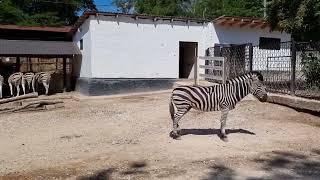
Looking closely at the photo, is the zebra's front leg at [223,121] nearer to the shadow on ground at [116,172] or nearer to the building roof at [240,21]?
the shadow on ground at [116,172]

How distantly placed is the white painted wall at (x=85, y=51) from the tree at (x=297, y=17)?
8.35 metres

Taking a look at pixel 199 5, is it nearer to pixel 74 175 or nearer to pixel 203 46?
pixel 203 46

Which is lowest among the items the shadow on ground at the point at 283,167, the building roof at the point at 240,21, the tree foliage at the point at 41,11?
the shadow on ground at the point at 283,167

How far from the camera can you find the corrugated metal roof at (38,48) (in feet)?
72.0

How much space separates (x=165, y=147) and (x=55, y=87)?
16032mm

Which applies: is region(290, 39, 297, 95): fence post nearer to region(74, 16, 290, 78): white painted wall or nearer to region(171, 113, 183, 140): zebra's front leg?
region(171, 113, 183, 140): zebra's front leg

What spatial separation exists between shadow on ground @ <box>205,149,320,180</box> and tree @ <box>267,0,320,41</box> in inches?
269

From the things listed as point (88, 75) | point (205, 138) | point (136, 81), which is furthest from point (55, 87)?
point (205, 138)

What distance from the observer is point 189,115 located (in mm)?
13586

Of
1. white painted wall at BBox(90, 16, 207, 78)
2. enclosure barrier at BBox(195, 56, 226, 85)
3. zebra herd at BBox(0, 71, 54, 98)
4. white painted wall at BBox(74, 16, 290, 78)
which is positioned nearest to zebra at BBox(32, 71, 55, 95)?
zebra herd at BBox(0, 71, 54, 98)

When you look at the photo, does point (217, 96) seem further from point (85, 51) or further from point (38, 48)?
point (38, 48)

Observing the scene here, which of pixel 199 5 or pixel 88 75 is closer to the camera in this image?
pixel 88 75

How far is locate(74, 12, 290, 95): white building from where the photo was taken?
20703 millimetres

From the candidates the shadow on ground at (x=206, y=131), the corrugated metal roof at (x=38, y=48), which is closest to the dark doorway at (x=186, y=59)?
the corrugated metal roof at (x=38, y=48)
